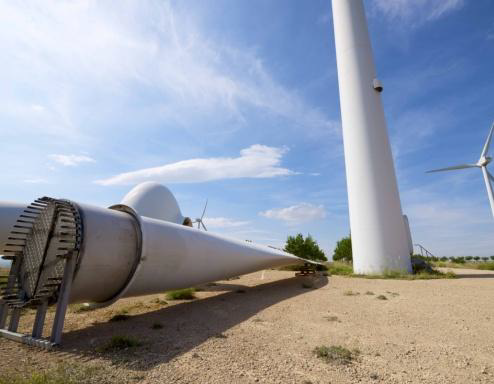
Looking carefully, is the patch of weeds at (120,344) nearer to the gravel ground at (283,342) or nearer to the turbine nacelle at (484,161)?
the gravel ground at (283,342)

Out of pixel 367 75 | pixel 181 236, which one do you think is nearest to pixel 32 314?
pixel 181 236

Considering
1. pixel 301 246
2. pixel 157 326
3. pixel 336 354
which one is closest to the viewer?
pixel 336 354

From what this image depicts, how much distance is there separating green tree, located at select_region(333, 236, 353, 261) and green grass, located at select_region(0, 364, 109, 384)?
163 feet

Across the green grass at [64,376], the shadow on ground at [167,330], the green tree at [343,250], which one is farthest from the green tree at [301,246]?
Result: the green grass at [64,376]

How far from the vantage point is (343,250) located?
51.7 meters

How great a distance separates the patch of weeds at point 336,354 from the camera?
5113 millimetres

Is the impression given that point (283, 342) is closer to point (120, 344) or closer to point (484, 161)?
point (120, 344)

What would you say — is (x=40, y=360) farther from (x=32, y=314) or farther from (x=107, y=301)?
(x=32, y=314)

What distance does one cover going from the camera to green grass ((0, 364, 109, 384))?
13.4 feet

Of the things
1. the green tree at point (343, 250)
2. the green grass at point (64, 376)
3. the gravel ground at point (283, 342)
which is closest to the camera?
the green grass at point (64, 376)

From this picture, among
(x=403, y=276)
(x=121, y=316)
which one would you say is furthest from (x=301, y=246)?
(x=121, y=316)

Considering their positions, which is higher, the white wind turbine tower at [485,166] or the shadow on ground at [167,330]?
the white wind turbine tower at [485,166]

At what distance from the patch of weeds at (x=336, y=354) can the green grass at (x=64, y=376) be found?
3696mm

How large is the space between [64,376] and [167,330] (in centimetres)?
307
